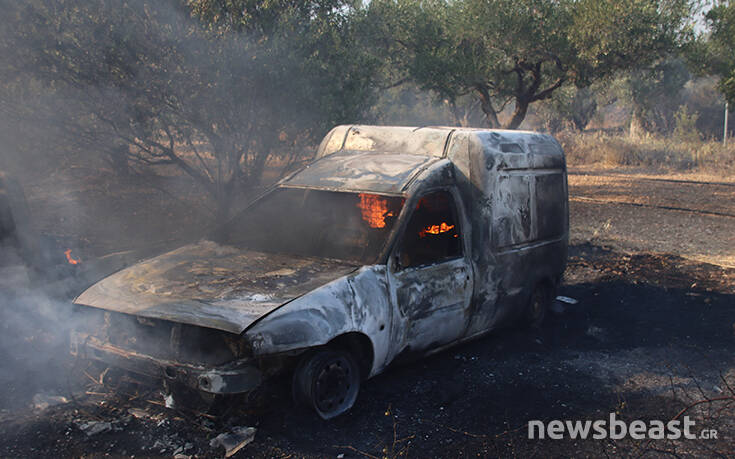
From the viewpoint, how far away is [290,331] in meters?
3.52

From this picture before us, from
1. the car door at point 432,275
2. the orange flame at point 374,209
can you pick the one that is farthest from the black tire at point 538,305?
the orange flame at point 374,209

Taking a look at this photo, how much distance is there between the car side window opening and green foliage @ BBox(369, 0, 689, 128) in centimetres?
1223

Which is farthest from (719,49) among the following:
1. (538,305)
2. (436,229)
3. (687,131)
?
(436,229)

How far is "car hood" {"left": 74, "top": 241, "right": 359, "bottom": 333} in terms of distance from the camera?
3.55 metres

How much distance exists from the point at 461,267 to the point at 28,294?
405 centimetres

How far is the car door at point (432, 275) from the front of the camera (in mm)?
4371

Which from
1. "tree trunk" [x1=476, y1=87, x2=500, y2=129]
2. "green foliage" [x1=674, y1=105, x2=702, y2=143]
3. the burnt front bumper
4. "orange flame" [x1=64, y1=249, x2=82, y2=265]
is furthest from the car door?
"green foliage" [x1=674, y1=105, x2=702, y2=143]

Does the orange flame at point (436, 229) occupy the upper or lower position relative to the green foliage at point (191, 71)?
lower

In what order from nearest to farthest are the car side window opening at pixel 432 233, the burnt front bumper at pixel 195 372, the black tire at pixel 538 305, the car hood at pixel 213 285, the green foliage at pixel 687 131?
the burnt front bumper at pixel 195 372, the car hood at pixel 213 285, the car side window opening at pixel 432 233, the black tire at pixel 538 305, the green foliage at pixel 687 131

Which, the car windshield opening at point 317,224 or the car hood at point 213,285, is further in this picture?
the car windshield opening at point 317,224

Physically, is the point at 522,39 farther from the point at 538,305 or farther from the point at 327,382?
the point at 327,382

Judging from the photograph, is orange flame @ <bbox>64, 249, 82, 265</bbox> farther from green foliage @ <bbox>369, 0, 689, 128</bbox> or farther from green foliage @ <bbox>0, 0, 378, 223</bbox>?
green foliage @ <bbox>369, 0, 689, 128</bbox>

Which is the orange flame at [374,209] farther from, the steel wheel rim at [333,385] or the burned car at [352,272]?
the steel wheel rim at [333,385]

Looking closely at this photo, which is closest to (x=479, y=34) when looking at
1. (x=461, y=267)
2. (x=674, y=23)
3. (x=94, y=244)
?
(x=674, y=23)
